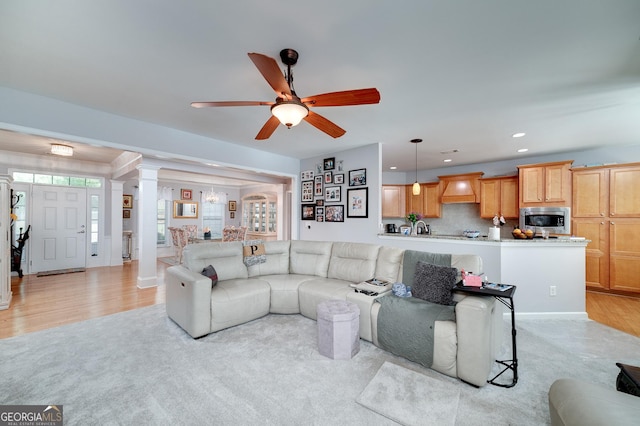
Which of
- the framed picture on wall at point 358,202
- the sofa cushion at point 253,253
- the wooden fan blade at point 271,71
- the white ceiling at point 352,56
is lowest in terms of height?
the sofa cushion at point 253,253

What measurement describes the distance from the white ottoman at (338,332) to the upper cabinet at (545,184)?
15.5 feet

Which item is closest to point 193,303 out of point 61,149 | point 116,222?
point 61,149

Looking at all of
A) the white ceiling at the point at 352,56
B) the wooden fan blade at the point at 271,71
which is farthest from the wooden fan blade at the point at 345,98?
the white ceiling at the point at 352,56

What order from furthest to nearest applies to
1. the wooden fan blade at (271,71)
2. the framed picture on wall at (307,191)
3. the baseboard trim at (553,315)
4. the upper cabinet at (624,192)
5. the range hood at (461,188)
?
1. the range hood at (461,188)
2. the framed picture on wall at (307,191)
3. the upper cabinet at (624,192)
4. the baseboard trim at (553,315)
5. the wooden fan blade at (271,71)

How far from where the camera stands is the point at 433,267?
255 centimetres

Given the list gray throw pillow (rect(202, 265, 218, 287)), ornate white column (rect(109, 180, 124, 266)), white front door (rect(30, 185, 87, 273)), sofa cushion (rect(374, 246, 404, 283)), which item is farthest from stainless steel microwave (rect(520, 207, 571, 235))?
white front door (rect(30, 185, 87, 273))

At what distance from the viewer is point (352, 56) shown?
2.04 metres

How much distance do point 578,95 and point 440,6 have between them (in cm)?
226

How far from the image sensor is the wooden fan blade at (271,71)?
147cm

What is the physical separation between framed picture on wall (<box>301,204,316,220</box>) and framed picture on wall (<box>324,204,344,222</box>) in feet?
1.08

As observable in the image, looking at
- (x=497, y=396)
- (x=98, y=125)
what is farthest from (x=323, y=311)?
(x=98, y=125)

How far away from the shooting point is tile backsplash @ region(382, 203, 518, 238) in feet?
20.1

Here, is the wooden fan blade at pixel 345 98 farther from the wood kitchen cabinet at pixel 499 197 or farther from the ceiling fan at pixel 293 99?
the wood kitchen cabinet at pixel 499 197

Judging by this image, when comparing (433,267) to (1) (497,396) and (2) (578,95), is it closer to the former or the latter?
(1) (497,396)
